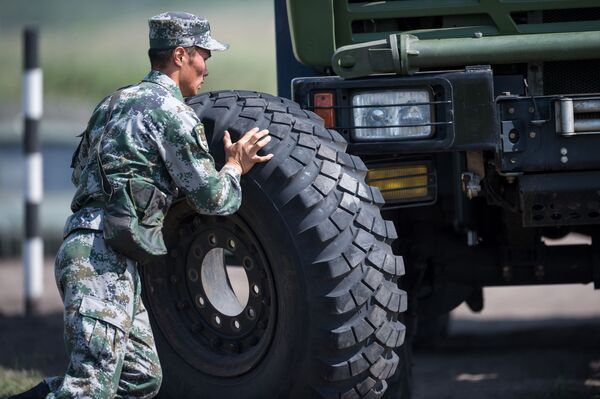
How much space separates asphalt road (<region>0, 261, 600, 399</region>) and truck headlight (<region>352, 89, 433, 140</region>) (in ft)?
5.78

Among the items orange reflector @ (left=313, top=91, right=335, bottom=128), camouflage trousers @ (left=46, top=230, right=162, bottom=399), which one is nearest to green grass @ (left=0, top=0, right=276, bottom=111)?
orange reflector @ (left=313, top=91, right=335, bottom=128)

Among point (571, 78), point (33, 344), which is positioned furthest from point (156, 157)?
point (33, 344)

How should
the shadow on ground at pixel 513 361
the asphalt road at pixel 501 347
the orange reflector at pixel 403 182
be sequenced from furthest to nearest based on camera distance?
the asphalt road at pixel 501 347
the shadow on ground at pixel 513 361
the orange reflector at pixel 403 182

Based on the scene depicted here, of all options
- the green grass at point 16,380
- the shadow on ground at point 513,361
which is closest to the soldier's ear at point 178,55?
the green grass at point 16,380

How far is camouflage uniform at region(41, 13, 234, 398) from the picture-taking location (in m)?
4.33

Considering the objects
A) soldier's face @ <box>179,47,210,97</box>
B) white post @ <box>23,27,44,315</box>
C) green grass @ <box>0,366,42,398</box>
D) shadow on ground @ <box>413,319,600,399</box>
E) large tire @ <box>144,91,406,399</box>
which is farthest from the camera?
white post @ <box>23,27,44,315</box>

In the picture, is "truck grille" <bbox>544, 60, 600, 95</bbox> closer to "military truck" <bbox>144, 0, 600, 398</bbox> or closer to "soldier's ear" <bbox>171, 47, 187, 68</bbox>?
"military truck" <bbox>144, 0, 600, 398</bbox>

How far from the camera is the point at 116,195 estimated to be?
4398mm

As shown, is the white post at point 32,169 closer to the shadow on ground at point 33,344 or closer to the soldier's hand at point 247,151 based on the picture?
the shadow on ground at point 33,344

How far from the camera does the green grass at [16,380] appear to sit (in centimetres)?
604

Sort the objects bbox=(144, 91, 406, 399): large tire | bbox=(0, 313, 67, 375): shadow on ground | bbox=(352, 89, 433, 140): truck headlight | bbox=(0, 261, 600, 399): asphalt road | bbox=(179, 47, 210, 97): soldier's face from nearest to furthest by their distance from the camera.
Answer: bbox=(144, 91, 406, 399): large tire, bbox=(179, 47, 210, 97): soldier's face, bbox=(352, 89, 433, 140): truck headlight, bbox=(0, 261, 600, 399): asphalt road, bbox=(0, 313, 67, 375): shadow on ground

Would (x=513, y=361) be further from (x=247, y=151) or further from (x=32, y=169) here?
(x=32, y=169)

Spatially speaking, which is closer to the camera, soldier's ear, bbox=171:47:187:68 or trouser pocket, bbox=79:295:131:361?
trouser pocket, bbox=79:295:131:361

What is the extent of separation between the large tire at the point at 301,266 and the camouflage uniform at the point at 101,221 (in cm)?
23
